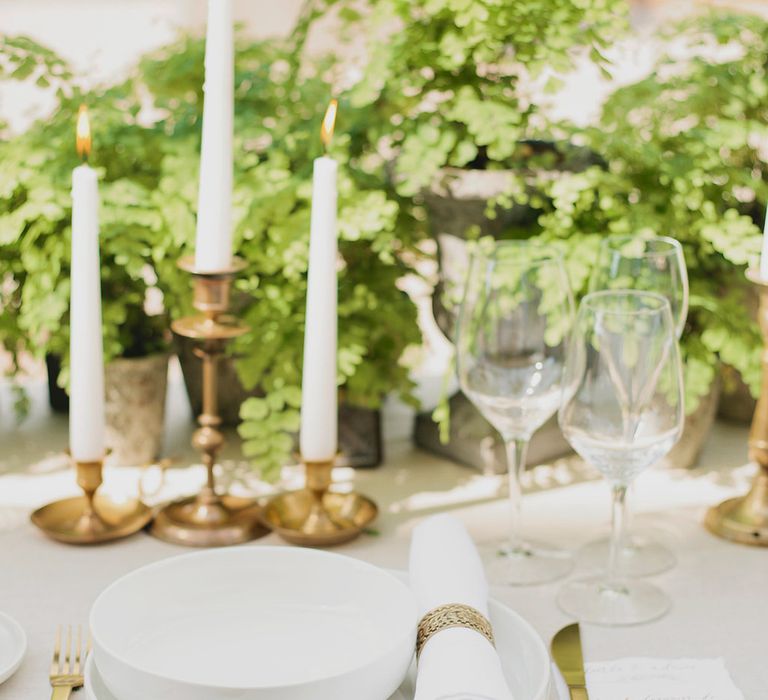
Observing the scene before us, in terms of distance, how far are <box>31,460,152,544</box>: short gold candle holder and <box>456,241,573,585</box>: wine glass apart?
1.12ft

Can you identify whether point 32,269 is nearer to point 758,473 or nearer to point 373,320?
point 373,320

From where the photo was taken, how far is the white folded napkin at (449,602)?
686mm

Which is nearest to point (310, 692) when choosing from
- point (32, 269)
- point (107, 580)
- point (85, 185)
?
point (107, 580)

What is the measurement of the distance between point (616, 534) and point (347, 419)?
0.38m

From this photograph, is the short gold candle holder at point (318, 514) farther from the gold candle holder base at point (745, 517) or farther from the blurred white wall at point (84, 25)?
the blurred white wall at point (84, 25)

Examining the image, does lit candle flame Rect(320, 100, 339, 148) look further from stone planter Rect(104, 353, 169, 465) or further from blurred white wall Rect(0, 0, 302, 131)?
blurred white wall Rect(0, 0, 302, 131)

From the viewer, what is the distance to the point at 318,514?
110 centimetres

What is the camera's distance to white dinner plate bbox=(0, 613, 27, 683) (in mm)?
830

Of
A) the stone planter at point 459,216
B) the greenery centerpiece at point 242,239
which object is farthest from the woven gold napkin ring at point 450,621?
the stone planter at point 459,216

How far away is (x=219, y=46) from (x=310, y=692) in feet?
1.89

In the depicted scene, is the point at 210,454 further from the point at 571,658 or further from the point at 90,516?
the point at 571,658

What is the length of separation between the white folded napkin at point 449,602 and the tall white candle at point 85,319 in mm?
346

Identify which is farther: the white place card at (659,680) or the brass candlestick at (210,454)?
the brass candlestick at (210,454)

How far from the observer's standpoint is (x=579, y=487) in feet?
4.11
